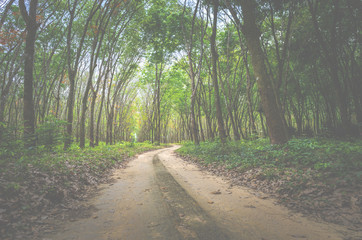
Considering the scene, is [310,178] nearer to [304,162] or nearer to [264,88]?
[304,162]

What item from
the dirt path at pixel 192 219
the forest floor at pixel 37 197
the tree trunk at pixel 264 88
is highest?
the tree trunk at pixel 264 88

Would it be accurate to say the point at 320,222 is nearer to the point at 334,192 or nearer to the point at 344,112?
the point at 334,192

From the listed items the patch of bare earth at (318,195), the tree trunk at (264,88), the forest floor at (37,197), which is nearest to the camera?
the forest floor at (37,197)

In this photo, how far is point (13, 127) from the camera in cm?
553

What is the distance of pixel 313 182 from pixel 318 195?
44 centimetres

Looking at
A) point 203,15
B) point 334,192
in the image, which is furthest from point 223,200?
point 203,15

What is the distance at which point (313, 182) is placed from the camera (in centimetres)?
395

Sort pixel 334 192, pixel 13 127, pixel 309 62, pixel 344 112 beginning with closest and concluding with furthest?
pixel 334 192 → pixel 13 127 → pixel 344 112 → pixel 309 62

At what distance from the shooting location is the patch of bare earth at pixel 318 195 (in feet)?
9.70

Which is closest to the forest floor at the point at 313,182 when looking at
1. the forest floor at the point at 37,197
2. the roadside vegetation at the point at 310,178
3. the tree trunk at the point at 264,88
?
the roadside vegetation at the point at 310,178

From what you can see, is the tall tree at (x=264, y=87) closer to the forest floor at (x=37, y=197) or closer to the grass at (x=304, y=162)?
the grass at (x=304, y=162)

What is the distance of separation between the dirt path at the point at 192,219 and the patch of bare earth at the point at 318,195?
0.29 m

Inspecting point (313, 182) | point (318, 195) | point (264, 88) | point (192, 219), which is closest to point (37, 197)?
point (192, 219)

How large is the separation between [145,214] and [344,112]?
1197cm
